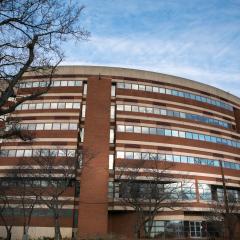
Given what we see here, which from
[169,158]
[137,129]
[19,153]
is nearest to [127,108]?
[137,129]

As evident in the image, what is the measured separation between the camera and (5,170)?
52.3m

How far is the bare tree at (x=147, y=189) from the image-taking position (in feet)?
149

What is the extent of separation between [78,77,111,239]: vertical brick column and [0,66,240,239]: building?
13 cm

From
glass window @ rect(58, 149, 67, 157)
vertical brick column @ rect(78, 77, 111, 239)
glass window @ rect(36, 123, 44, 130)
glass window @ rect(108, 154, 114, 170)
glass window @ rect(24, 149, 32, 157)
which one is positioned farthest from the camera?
glass window @ rect(36, 123, 44, 130)

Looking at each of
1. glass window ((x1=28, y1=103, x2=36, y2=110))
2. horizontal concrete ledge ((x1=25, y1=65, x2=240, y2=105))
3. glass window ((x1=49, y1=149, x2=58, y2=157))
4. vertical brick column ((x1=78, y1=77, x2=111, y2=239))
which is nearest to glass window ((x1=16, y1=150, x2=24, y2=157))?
glass window ((x1=49, y1=149, x2=58, y2=157))

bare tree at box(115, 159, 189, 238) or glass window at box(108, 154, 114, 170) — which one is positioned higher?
glass window at box(108, 154, 114, 170)

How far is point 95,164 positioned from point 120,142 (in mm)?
5091

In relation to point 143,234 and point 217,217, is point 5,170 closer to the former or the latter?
point 143,234

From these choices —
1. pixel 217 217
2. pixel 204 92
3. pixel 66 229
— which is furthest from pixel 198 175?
pixel 66 229

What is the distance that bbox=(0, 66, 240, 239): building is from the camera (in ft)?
165

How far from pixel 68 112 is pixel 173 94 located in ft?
57.8

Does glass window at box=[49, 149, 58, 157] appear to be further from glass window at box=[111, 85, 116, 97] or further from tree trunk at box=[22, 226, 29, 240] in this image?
glass window at box=[111, 85, 116, 97]

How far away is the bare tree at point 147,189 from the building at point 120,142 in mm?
568

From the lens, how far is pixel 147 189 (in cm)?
4631
